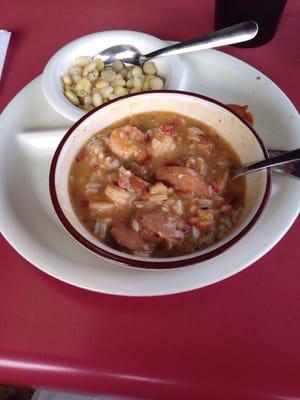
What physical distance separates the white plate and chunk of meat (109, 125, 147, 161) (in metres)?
0.21

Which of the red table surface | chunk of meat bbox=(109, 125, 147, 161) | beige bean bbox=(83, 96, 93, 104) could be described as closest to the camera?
the red table surface

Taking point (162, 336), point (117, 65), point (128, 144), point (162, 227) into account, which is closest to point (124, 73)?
point (117, 65)

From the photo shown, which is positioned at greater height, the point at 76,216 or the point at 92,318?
the point at 76,216

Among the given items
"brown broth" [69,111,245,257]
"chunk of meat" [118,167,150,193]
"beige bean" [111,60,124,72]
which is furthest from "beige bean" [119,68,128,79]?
"chunk of meat" [118,167,150,193]

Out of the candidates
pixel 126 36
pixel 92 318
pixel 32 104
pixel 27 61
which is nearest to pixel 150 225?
pixel 92 318

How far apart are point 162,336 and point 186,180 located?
0.35 meters

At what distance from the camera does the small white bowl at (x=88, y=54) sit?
1264 mm

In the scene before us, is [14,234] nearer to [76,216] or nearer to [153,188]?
[76,216]

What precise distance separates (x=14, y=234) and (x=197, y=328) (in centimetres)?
46

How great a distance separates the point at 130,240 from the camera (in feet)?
3.19

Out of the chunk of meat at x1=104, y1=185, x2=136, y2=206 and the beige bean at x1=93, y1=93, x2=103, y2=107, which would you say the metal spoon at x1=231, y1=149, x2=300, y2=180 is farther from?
the beige bean at x1=93, y1=93, x2=103, y2=107

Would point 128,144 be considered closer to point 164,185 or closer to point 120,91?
point 164,185

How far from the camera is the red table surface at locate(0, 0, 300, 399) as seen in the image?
0.87 metres

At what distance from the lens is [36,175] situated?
122 centimetres
